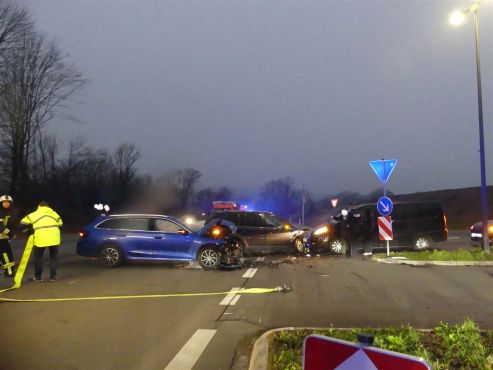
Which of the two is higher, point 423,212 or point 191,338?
point 423,212

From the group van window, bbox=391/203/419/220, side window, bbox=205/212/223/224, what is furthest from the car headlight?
side window, bbox=205/212/223/224

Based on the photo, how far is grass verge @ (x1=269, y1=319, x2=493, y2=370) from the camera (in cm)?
517

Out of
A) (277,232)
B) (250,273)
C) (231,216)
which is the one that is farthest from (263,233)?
(250,273)

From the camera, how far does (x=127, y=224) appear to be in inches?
552

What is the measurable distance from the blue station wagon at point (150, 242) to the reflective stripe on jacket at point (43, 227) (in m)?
2.55

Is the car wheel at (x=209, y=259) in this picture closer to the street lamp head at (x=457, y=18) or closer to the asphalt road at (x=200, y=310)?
the asphalt road at (x=200, y=310)

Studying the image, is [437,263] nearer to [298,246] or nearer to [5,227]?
[298,246]

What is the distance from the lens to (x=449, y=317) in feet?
25.6

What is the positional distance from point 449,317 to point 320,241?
10.5 meters

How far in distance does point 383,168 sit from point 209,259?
20.6 feet

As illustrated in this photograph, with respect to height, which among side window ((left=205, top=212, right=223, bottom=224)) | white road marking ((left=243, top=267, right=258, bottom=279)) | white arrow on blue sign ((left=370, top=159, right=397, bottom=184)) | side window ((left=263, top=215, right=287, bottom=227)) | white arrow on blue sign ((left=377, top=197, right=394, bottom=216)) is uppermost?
white arrow on blue sign ((left=370, top=159, right=397, bottom=184))

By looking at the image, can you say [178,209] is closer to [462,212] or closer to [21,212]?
[21,212]

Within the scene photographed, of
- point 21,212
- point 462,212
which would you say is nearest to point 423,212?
point 21,212

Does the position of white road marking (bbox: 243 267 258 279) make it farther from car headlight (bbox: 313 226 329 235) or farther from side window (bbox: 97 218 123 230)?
car headlight (bbox: 313 226 329 235)
